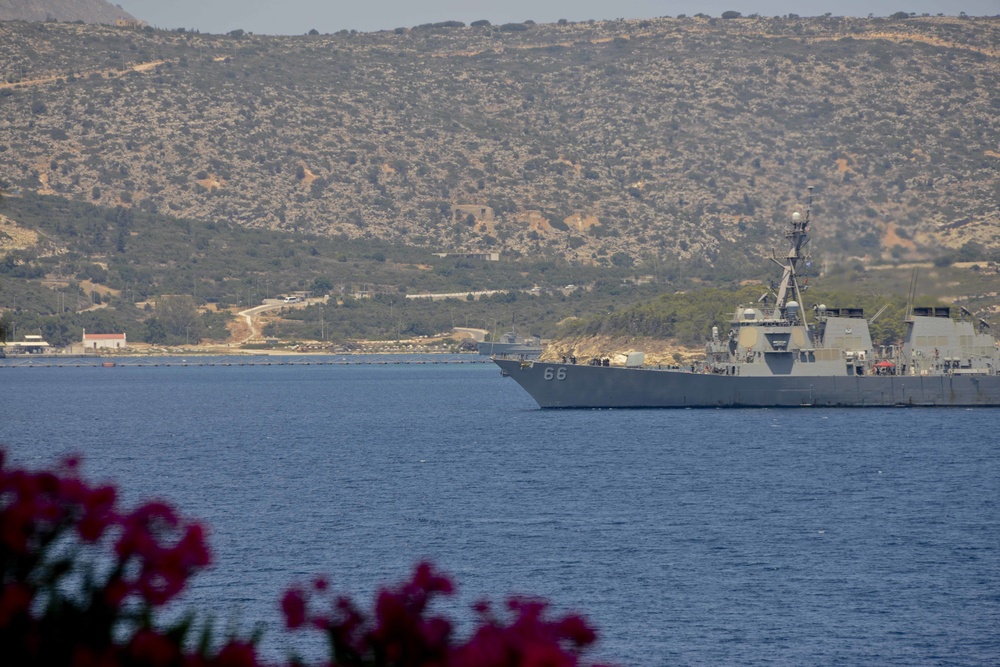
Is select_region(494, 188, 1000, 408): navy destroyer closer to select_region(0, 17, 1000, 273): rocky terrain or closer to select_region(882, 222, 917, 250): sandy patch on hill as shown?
select_region(882, 222, 917, 250): sandy patch on hill

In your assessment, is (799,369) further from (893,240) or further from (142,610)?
(142,610)

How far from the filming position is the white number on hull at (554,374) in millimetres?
62969

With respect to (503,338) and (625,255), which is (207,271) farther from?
(625,255)

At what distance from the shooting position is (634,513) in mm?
31641

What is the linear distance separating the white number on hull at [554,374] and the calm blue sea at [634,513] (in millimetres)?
1971

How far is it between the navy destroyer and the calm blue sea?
100 cm

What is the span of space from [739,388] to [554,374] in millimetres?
9155

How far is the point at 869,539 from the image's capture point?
2823 centimetres

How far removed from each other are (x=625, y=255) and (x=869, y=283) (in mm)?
114217

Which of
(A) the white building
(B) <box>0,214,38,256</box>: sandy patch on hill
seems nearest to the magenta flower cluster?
(A) the white building

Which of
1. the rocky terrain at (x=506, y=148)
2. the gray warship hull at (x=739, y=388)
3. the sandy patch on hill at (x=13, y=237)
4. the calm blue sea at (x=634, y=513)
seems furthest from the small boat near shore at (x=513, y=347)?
the gray warship hull at (x=739, y=388)

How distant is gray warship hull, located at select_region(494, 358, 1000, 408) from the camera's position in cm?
5916

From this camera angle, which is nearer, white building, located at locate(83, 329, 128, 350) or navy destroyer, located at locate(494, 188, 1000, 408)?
navy destroyer, located at locate(494, 188, 1000, 408)

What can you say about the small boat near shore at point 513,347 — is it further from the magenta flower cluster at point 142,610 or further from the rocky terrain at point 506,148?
the magenta flower cluster at point 142,610
